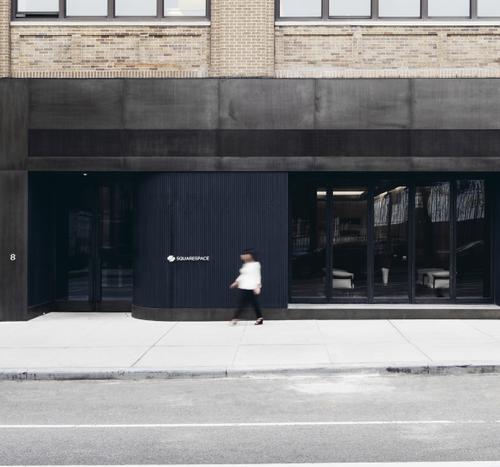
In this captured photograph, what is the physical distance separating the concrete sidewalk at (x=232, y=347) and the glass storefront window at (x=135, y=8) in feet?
22.1

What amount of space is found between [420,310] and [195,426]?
969 cm

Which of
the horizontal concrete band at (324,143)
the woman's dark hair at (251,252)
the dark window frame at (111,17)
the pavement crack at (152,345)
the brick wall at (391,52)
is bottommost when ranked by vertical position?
the pavement crack at (152,345)

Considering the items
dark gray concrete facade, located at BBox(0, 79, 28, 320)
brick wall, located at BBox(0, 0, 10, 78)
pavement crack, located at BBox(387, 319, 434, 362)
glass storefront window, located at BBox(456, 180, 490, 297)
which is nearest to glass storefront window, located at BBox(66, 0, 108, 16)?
brick wall, located at BBox(0, 0, 10, 78)

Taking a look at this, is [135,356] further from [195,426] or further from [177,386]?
[195,426]

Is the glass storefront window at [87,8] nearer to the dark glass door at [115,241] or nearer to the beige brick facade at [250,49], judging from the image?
the beige brick facade at [250,49]

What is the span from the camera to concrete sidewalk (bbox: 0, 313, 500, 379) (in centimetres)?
1051

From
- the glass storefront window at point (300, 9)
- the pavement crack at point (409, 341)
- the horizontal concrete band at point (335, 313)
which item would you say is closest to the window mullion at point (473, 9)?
the glass storefront window at point (300, 9)

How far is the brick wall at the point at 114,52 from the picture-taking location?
1636cm

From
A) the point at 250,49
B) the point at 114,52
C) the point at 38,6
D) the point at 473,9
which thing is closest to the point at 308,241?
the point at 250,49

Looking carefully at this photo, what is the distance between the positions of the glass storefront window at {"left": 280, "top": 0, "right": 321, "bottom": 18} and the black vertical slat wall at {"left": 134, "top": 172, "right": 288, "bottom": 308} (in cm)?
362

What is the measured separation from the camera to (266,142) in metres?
16.1

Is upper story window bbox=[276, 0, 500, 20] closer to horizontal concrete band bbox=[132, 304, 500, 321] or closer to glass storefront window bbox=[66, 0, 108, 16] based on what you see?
glass storefront window bbox=[66, 0, 108, 16]

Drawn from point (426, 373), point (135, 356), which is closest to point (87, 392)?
point (135, 356)

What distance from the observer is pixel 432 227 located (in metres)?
16.9
